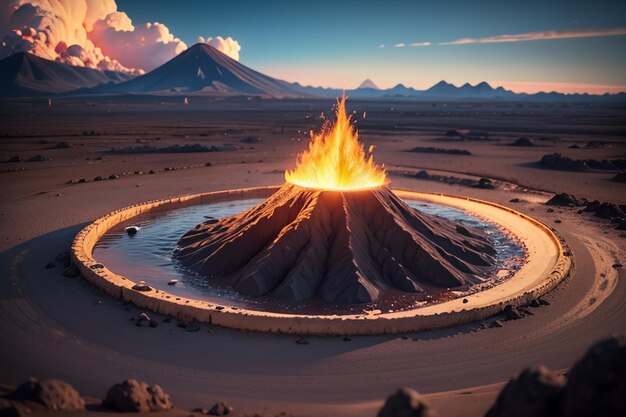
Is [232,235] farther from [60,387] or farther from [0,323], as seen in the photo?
[60,387]

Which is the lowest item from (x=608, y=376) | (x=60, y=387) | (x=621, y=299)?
(x=621, y=299)

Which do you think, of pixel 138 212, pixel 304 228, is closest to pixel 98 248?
pixel 138 212

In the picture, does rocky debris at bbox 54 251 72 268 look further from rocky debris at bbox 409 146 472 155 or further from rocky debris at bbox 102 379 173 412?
rocky debris at bbox 409 146 472 155

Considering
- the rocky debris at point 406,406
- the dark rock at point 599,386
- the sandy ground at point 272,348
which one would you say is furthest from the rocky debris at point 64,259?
the dark rock at point 599,386

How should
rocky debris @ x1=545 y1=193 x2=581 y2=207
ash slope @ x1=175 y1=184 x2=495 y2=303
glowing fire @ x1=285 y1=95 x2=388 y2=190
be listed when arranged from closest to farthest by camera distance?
ash slope @ x1=175 y1=184 x2=495 y2=303 < glowing fire @ x1=285 y1=95 x2=388 y2=190 < rocky debris @ x1=545 y1=193 x2=581 y2=207

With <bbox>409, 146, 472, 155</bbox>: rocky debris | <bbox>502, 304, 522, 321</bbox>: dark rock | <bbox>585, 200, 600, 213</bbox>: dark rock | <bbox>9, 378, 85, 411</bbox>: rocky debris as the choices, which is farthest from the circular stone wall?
<bbox>409, 146, 472, 155</bbox>: rocky debris

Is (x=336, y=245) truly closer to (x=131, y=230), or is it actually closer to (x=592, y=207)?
(x=131, y=230)

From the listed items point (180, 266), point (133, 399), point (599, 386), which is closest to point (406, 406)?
point (599, 386)
